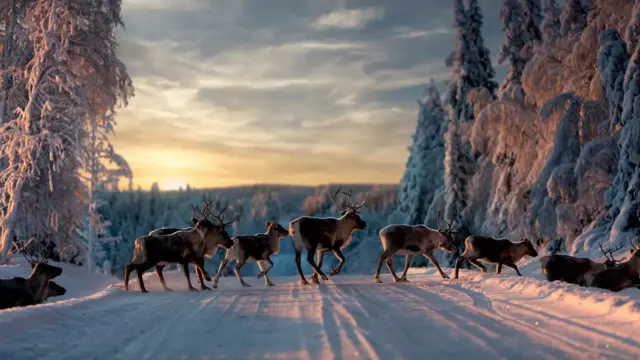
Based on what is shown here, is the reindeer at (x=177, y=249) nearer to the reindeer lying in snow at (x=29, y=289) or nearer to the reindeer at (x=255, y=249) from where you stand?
the reindeer at (x=255, y=249)

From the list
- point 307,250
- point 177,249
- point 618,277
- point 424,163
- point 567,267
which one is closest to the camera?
point 618,277

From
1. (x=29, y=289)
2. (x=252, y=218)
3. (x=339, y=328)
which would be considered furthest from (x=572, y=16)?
(x=252, y=218)

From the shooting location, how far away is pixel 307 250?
51.0 feet

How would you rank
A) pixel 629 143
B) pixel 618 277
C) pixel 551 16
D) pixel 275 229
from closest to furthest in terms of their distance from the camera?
pixel 618 277 → pixel 275 229 → pixel 629 143 → pixel 551 16

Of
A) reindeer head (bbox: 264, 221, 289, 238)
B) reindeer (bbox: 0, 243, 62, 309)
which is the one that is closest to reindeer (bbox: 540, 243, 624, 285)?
reindeer head (bbox: 264, 221, 289, 238)

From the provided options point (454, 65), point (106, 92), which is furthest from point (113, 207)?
point (106, 92)

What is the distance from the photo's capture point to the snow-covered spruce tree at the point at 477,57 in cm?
3800

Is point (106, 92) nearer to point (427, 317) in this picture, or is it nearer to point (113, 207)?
point (427, 317)

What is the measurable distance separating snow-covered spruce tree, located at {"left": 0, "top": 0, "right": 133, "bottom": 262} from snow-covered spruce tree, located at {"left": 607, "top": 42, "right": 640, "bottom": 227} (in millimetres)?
17530

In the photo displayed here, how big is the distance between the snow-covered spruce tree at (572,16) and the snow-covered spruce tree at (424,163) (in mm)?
19447

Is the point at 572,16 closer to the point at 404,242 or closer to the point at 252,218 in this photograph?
the point at 404,242

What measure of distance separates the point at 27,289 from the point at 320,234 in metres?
7.26

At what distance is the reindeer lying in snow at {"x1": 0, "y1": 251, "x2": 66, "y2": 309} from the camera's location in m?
10.8

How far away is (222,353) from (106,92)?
58.1ft
